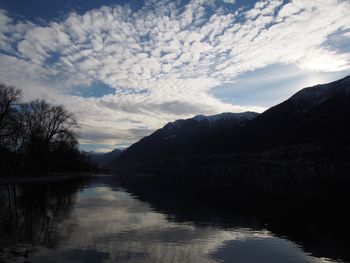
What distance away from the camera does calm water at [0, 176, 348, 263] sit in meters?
18.9

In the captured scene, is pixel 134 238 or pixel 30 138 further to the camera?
pixel 30 138

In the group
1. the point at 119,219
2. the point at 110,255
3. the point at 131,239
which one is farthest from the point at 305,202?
the point at 110,255

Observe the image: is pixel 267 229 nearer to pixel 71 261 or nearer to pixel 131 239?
pixel 131 239

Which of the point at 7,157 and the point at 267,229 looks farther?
the point at 7,157

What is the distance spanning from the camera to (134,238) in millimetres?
23312

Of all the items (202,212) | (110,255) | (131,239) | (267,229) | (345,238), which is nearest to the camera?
(110,255)

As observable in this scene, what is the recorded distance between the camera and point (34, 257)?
17.5 m

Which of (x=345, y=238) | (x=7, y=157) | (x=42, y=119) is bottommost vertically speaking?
(x=345, y=238)

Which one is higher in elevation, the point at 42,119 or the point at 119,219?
Result: the point at 42,119

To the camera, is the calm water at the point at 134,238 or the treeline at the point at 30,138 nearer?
the calm water at the point at 134,238

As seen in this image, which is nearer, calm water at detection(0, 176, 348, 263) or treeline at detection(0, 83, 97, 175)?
calm water at detection(0, 176, 348, 263)

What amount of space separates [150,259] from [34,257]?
18.9 feet

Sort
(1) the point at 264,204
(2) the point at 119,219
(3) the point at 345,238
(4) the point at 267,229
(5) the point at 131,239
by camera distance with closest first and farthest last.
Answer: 1. (5) the point at 131,239
2. (3) the point at 345,238
3. (4) the point at 267,229
4. (2) the point at 119,219
5. (1) the point at 264,204

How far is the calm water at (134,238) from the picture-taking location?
18.9 metres
